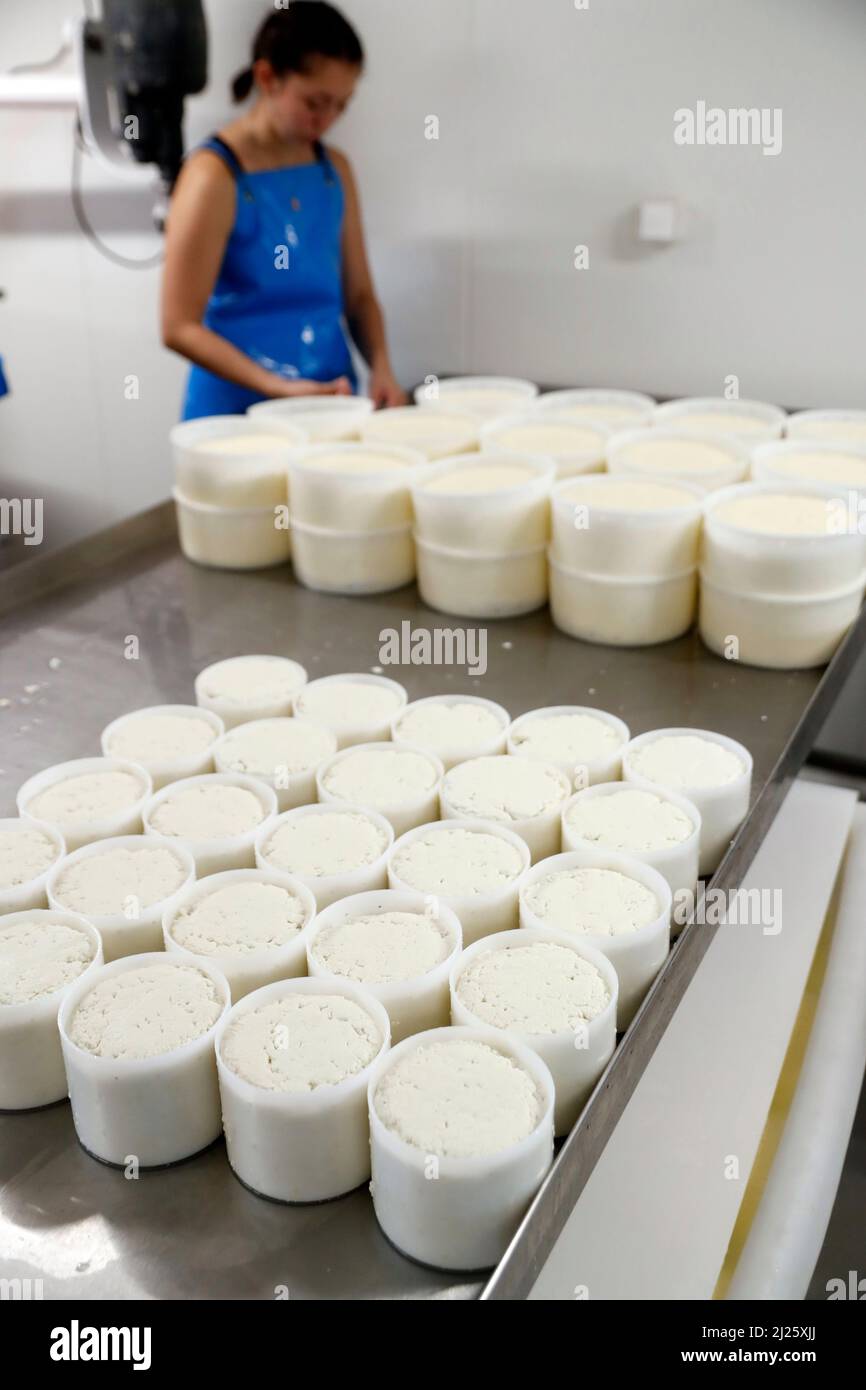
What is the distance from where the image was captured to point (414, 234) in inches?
126

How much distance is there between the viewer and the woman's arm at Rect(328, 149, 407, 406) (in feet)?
9.52

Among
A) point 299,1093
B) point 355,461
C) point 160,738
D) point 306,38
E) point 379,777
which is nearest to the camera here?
point 299,1093

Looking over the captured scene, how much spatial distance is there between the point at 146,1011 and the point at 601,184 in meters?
2.47

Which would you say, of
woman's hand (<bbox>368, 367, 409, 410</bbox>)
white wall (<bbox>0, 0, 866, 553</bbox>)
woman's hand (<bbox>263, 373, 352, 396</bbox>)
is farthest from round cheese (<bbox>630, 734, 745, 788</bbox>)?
white wall (<bbox>0, 0, 866, 553</bbox>)

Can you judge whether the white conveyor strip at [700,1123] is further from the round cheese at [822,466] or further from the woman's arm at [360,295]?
the woman's arm at [360,295]

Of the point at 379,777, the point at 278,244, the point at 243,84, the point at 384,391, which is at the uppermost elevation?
the point at 243,84

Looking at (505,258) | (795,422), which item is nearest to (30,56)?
(505,258)

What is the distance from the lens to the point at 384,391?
277 centimetres

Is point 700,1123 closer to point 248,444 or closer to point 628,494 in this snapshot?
point 628,494

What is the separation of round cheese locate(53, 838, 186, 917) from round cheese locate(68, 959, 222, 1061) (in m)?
0.10

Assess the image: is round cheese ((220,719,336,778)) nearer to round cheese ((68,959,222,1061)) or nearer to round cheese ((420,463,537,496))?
round cheese ((68,959,222,1061))

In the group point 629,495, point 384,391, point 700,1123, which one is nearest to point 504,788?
point 700,1123

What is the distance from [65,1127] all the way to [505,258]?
102 inches

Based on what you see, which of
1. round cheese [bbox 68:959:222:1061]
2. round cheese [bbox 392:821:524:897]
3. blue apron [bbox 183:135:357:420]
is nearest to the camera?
round cheese [bbox 68:959:222:1061]
